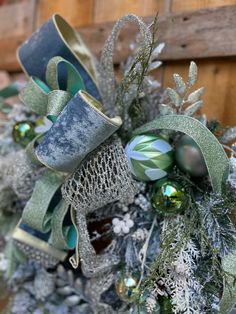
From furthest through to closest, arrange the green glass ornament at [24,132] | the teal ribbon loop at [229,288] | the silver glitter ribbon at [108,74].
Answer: the green glass ornament at [24,132], the silver glitter ribbon at [108,74], the teal ribbon loop at [229,288]

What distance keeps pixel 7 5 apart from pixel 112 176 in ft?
2.04

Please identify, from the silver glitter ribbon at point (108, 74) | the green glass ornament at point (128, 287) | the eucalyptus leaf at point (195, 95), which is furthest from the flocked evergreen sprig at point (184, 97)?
the green glass ornament at point (128, 287)

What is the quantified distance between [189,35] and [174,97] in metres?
0.15

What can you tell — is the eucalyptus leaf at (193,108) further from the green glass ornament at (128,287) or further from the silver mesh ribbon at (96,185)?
the green glass ornament at (128,287)

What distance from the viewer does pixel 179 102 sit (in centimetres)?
64

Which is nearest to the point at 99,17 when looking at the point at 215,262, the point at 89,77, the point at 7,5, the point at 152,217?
the point at 89,77

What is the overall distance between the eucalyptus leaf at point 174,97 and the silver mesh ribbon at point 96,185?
91mm

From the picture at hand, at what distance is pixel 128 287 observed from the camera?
0.64 m

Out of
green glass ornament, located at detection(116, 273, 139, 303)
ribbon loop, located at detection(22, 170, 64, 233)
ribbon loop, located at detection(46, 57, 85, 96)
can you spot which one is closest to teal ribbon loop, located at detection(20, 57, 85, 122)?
ribbon loop, located at detection(46, 57, 85, 96)

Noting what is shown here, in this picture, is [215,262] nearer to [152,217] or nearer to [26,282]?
[152,217]

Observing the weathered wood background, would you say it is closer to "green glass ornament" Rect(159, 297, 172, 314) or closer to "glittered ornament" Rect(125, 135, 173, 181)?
"glittered ornament" Rect(125, 135, 173, 181)

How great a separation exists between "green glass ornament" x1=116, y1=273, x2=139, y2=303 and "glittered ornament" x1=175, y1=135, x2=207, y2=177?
16cm

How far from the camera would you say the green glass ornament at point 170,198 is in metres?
0.61

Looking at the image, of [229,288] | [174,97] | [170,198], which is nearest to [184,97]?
[174,97]
